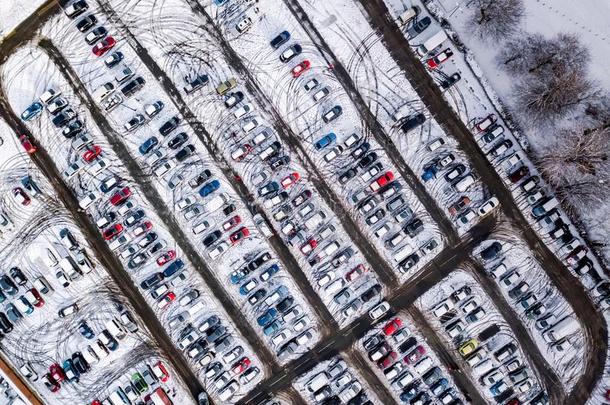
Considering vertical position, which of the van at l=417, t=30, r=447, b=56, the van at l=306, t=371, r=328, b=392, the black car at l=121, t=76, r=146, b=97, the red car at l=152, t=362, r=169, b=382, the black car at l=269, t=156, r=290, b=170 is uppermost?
the black car at l=121, t=76, r=146, b=97

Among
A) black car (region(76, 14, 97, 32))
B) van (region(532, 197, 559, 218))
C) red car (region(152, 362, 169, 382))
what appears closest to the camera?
van (region(532, 197, 559, 218))

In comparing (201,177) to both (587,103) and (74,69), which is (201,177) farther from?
(587,103)

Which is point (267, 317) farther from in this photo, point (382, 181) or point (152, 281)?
point (382, 181)

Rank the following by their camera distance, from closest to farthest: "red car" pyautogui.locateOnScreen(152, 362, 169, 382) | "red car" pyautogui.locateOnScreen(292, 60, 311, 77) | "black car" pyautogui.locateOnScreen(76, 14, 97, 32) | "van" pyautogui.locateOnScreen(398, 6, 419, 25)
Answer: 1. "van" pyautogui.locateOnScreen(398, 6, 419, 25)
2. "red car" pyautogui.locateOnScreen(292, 60, 311, 77)
3. "black car" pyautogui.locateOnScreen(76, 14, 97, 32)
4. "red car" pyautogui.locateOnScreen(152, 362, 169, 382)

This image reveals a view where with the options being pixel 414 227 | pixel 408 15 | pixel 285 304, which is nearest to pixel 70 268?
pixel 285 304

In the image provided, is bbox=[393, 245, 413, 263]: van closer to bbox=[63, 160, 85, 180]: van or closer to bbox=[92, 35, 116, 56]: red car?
bbox=[63, 160, 85, 180]: van

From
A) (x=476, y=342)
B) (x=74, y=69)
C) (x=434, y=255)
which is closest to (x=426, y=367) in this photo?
(x=476, y=342)

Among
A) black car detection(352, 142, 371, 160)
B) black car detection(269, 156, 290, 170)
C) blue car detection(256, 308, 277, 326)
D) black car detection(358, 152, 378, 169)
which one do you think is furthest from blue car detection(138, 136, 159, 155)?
black car detection(358, 152, 378, 169)
